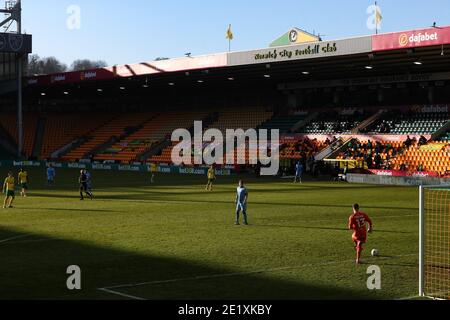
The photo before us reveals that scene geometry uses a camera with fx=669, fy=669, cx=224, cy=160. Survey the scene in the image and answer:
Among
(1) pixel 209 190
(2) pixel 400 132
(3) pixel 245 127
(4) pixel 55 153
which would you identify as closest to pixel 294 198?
(1) pixel 209 190

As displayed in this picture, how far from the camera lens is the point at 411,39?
141 feet

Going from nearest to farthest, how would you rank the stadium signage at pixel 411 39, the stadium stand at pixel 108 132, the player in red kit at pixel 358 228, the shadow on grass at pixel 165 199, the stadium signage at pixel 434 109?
the player in red kit at pixel 358 228 → the shadow on grass at pixel 165 199 → the stadium signage at pixel 411 39 → the stadium signage at pixel 434 109 → the stadium stand at pixel 108 132

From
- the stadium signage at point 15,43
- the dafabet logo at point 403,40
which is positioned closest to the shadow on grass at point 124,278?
the dafabet logo at point 403,40

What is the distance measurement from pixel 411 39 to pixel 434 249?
27.2 m

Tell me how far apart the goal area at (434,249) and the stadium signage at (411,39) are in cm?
1494

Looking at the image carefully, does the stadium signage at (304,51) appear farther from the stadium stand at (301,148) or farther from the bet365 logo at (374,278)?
the bet365 logo at (374,278)

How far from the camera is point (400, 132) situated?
5575 centimetres

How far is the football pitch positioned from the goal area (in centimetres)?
34

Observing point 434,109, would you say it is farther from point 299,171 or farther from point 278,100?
point 278,100

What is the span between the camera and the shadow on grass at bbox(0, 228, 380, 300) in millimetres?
12953

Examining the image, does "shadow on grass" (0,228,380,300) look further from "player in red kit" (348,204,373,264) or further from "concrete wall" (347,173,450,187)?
"concrete wall" (347,173,450,187)

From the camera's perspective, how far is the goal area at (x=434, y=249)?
13626 millimetres

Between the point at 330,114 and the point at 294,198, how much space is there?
3030 centimetres

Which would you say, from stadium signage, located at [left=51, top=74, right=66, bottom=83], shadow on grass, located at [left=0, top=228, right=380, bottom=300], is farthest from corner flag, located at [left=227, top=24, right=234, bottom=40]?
shadow on grass, located at [left=0, top=228, right=380, bottom=300]
